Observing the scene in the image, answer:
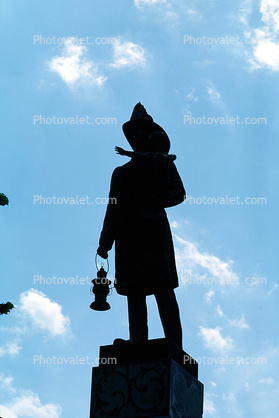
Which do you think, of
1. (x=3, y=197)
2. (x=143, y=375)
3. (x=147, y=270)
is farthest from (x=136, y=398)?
(x=3, y=197)

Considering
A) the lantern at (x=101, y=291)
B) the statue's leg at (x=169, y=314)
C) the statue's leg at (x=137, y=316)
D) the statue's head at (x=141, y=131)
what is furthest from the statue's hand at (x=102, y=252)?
the statue's head at (x=141, y=131)

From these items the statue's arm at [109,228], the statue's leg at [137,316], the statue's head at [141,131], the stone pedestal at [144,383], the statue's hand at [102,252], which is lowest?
the stone pedestal at [144,383]

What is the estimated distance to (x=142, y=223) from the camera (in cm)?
827

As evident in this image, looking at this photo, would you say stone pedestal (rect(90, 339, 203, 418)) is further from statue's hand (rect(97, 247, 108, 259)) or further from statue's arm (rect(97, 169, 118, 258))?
statue's arm (rect(97, 169, 118, 258))

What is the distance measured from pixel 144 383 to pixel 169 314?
109 centimetres

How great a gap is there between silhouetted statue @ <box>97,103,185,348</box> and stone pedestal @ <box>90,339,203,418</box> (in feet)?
1.22

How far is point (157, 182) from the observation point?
8.43m

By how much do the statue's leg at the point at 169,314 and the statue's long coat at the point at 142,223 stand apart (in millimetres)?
115

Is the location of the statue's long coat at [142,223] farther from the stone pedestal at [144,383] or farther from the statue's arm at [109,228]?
Result: the stone pedestal at [144,383]

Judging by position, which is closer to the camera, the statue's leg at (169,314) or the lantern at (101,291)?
the statue's leg at (169,314)

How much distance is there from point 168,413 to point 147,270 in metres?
1.97

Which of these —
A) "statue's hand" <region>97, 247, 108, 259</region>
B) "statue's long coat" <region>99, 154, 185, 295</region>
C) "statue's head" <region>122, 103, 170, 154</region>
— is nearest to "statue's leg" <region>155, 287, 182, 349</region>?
"statue's long coat" <region>99, 154, 185, 295</region>

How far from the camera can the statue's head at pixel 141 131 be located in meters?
8.84

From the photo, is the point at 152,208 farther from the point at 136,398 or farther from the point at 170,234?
the point at 136,398
